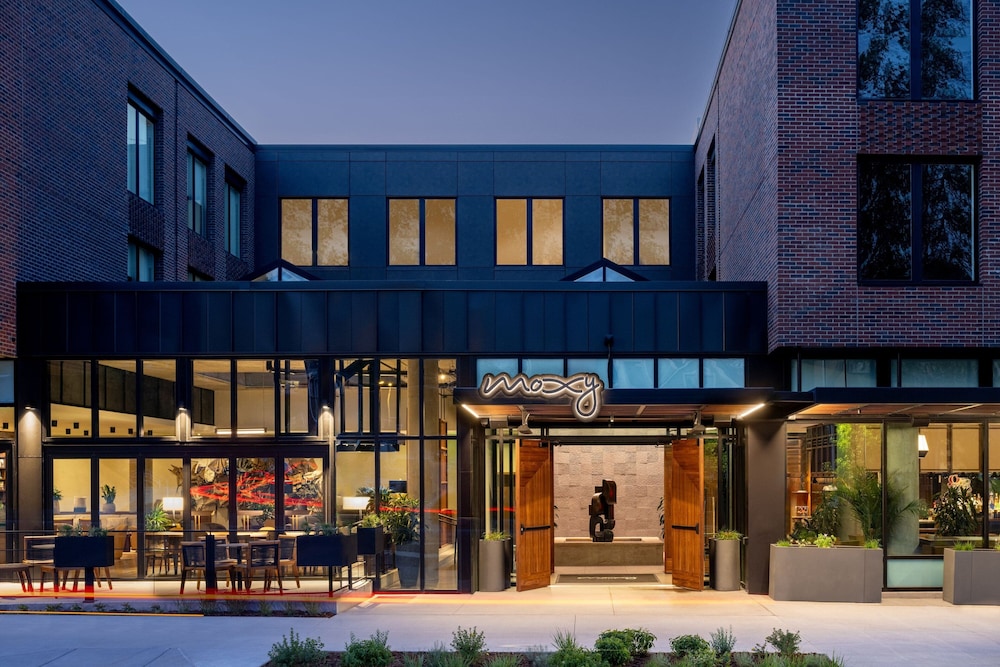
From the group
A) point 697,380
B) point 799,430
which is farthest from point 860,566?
point 697,380

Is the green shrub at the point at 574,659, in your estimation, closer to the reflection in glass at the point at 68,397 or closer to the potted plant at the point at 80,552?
the potted plant at the point at 80,552

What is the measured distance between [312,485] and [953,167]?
13495 mm

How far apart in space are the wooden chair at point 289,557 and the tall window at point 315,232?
14.1 meters

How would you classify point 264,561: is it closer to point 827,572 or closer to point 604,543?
point 827,572

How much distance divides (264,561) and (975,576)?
12.3 meters

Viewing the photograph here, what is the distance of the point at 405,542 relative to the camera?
21125mm

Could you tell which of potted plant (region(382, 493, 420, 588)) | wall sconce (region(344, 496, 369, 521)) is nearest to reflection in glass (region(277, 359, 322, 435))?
wall sconce (region(344, 496, 369, 521))

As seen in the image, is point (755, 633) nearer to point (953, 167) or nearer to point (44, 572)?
point (953, 167)

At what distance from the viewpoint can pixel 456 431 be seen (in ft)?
70.5

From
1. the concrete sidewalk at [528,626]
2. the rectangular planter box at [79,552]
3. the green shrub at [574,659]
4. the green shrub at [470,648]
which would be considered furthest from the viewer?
the rectangular planter box at [79,552]

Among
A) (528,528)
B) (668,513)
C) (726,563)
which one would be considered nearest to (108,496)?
(528,528)

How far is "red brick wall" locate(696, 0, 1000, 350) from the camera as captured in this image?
792 inches

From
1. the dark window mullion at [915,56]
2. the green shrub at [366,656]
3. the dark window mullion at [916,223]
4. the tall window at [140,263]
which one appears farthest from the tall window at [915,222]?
the tall window at [140,263]

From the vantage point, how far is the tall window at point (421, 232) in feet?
106
